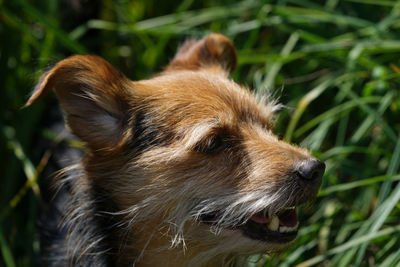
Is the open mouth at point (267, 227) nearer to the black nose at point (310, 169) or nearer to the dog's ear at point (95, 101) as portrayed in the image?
the black nose at point (310, 169)

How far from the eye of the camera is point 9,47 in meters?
4.45

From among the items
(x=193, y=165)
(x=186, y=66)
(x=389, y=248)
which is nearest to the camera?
(x=193, y=165)

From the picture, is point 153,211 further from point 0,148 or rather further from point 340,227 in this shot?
point 0,148

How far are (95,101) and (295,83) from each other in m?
2.14

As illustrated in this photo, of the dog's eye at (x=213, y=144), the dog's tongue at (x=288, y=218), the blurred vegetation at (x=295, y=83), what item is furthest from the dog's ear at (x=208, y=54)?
the dog's tongue at (x=288, y=218)

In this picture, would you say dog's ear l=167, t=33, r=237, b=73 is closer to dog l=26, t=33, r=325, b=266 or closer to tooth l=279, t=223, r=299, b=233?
dog l=26, t=33, r=325, b=266

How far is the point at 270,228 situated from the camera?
2781 millimetres

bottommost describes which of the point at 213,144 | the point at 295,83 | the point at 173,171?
the point at 295,83

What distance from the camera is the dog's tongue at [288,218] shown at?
9.32 ft

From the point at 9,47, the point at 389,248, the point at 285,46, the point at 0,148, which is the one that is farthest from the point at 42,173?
the point at 389,248

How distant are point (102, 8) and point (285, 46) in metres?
1.85

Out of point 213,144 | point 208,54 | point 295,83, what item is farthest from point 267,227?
point 295,83

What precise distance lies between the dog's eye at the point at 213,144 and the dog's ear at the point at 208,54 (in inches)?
33.3

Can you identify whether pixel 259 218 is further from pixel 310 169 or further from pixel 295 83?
pixel 295 83
